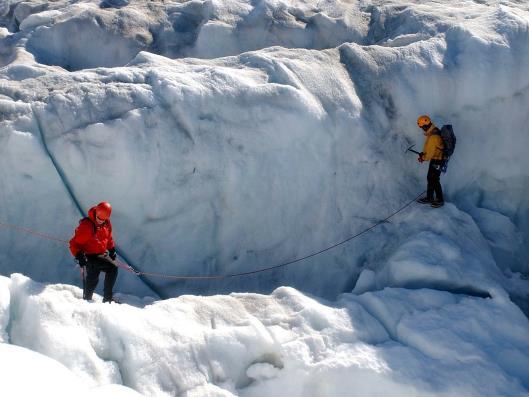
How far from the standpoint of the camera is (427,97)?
30.1 feet

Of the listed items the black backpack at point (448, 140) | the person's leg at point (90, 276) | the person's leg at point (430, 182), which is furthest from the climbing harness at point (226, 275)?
the black backpack at point (448, 140)

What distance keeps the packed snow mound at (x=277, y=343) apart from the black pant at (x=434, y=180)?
6.07 feet

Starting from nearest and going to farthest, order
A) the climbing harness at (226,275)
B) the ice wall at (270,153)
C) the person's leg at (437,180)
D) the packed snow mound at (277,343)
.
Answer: the packed snow mound at (277,343), the climbing harness at (226,275), the ice wall at (270,153), the person's leg at (437,180)

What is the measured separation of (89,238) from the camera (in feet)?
21.5

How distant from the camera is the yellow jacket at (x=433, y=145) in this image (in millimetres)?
8398

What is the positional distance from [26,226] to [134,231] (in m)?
1.27

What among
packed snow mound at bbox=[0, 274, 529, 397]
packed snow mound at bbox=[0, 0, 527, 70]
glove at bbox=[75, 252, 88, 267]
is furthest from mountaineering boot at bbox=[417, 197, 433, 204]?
glove at bbox=[75, 252, 88, 267]

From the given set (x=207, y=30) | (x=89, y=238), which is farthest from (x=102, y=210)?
(x=207, y=30)

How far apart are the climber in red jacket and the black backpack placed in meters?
4.37

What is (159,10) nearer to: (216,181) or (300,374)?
(216,181)

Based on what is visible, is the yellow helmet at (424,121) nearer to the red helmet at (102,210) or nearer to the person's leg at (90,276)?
the red helmet at (102,210)

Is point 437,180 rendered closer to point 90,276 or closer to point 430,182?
point 430,182

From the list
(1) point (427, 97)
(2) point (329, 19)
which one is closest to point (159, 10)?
(2) point (329, 19)

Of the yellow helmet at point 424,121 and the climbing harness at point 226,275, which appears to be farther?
the yellow helmet at point 424,121
